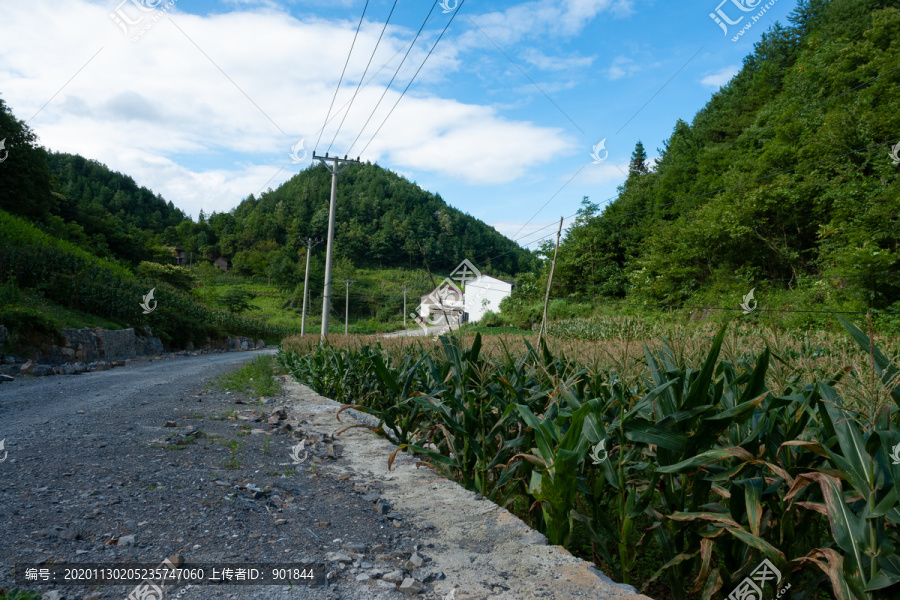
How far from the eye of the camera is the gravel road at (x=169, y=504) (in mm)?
1869

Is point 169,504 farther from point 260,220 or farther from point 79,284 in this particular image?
point 260,220

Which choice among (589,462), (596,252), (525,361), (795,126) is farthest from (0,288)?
(596,252)

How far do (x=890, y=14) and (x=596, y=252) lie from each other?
58.7 ft

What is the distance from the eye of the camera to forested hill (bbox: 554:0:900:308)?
53.7ft

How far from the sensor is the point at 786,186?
19406 mm

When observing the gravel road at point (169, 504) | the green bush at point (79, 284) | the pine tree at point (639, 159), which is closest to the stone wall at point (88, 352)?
the green bush at point (79, 284)

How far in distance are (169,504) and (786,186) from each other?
23.7 metres

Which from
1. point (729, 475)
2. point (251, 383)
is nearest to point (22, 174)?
point (251, 383)

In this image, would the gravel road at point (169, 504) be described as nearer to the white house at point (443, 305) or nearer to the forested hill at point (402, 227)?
the white house at point (443, 305)

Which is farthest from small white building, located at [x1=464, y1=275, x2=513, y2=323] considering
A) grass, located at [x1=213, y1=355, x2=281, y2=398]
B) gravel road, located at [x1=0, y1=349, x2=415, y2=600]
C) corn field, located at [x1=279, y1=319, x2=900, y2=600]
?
corn field, located at [x1=279, y1=319, x2=900, y2=600]

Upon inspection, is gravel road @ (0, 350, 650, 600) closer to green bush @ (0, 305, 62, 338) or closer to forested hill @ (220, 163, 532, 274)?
green bush @ (0, 305, 62, 338)

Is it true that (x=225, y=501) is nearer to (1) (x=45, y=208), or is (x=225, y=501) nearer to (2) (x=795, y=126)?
(2) (x=795, y=126)

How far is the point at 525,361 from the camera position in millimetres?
3912

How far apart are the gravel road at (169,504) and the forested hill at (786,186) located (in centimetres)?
1766
